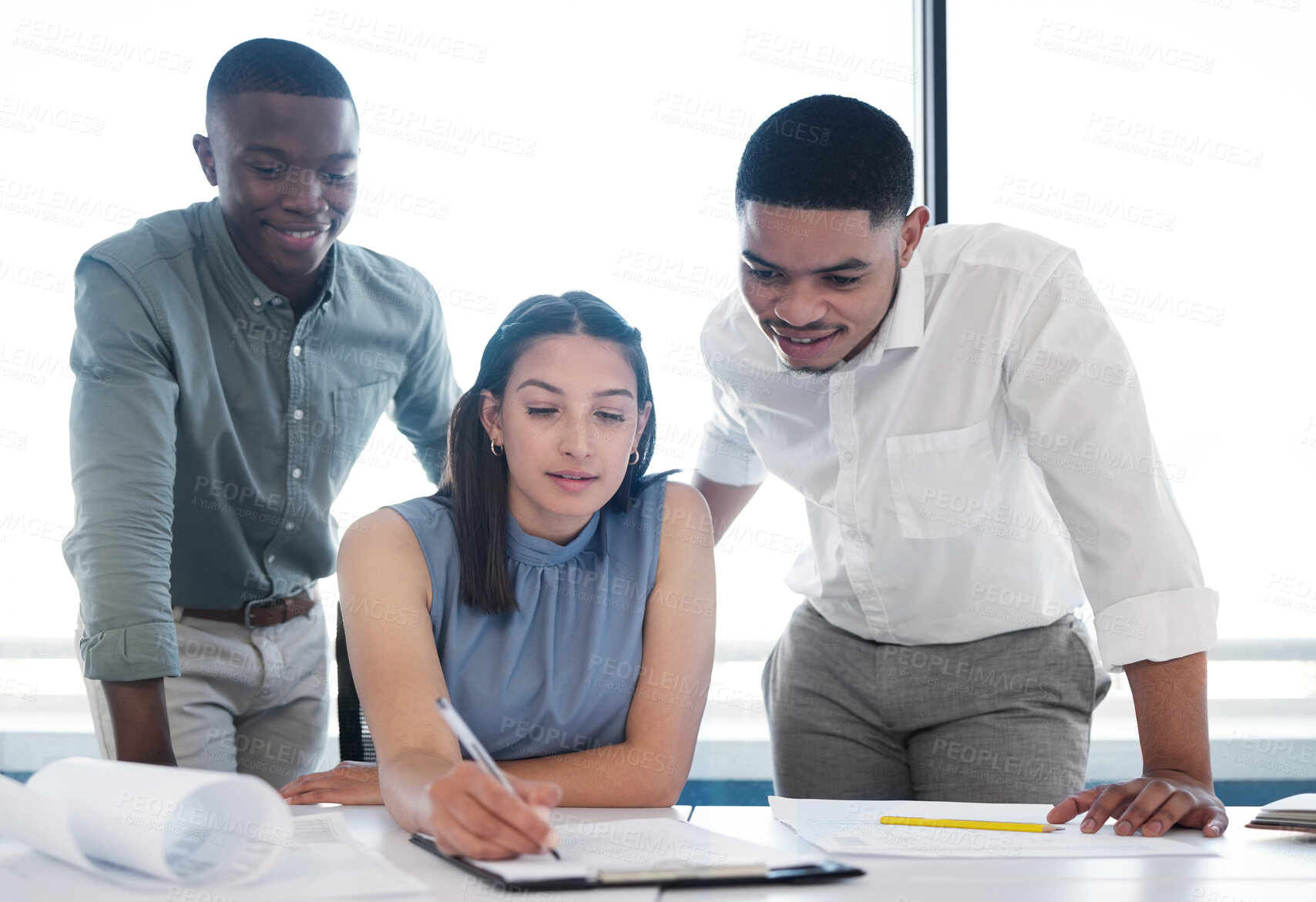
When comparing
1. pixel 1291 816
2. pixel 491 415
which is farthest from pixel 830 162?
pixel 1291 816

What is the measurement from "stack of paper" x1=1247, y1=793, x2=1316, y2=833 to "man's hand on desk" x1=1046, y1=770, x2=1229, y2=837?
4 cm

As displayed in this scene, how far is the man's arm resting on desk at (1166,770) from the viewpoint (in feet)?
3.87

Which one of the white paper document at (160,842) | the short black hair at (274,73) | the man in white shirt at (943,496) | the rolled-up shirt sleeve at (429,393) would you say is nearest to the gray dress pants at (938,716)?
the man in white shirt at (943,496)

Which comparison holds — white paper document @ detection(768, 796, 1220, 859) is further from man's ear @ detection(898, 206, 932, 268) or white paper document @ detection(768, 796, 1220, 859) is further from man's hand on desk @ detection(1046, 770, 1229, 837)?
man's ear @ detection(898, 206, 932, 268)

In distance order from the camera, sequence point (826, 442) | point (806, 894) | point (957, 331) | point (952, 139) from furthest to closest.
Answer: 1. point (952, 139)
2. point (826, 442)
3. point (957, 331)
4. point (806, 894)

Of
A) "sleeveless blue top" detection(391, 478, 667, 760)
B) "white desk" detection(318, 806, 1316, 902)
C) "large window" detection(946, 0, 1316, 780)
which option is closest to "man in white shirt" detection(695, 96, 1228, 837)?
"white desk" detection(318, 806, 1316, 902)

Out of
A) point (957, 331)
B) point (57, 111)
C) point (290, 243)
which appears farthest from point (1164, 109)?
point (57, 111)

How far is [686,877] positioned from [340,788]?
0.60m

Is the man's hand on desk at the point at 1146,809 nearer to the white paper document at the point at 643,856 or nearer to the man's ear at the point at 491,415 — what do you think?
the white paper document at the point at 643,856

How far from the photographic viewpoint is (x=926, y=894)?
916 mm

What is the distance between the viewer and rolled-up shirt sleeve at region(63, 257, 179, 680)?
1.39 meters

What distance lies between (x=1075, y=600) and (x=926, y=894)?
95 centimetres

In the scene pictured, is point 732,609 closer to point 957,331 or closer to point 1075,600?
point 1075,600

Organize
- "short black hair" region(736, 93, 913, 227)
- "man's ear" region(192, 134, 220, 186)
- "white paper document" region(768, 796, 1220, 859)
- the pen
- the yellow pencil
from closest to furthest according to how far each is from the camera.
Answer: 1. the pen
2. "white paper document" region(768, 796, 1220, 859)
3. the yellow pencil
4. "short black hair" region(736, 93, 913, 227)
5. "man's ear" region(192, 134, 220, 186)
